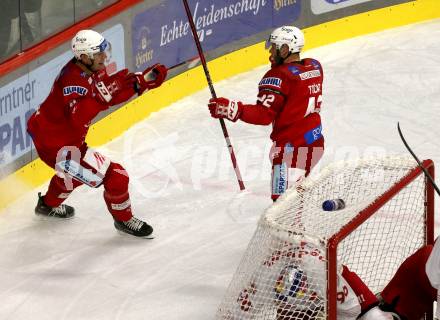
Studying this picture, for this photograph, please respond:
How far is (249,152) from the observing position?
23.2 feet

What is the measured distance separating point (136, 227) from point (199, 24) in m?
2.58

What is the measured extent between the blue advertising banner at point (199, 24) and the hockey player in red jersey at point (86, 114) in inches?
70.1

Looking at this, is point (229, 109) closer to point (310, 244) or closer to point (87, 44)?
point (87, 44)

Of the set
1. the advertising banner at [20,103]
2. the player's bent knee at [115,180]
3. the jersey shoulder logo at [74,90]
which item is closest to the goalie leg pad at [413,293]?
the player's bent knee at [115,180]

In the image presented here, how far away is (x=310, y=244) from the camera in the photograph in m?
3.70

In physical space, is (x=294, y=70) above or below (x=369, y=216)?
below

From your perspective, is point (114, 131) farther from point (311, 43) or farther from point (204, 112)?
point (311, 43)

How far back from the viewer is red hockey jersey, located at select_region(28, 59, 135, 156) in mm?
5527

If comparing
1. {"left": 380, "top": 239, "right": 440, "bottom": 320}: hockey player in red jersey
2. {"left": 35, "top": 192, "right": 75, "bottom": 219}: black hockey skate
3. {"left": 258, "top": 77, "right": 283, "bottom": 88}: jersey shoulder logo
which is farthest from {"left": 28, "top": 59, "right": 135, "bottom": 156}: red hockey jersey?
{"left": 380, "top": 239, "right": 440, "bottom": 320}: hockey player in red jersey

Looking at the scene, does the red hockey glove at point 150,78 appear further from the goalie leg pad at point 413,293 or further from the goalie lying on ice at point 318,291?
the goalie leg pad at point 413,293

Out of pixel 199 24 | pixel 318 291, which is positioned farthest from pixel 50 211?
pixel 318 291

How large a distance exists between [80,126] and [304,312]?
211 centimetres

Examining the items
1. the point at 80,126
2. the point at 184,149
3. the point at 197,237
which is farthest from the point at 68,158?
the point at 184,149

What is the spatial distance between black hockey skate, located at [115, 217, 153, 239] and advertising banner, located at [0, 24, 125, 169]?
95cm
